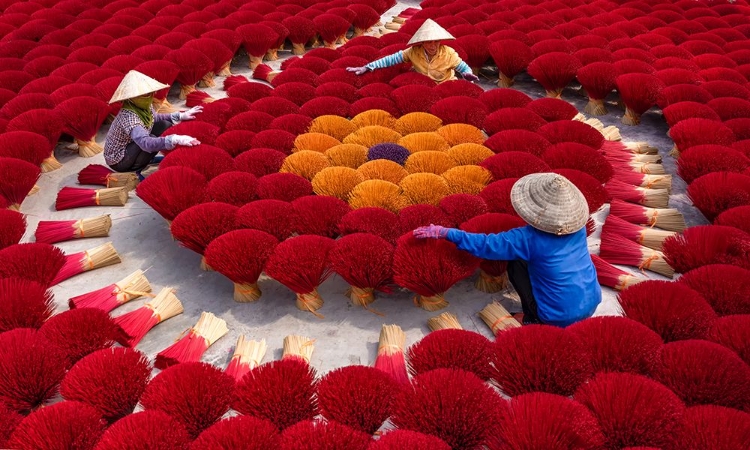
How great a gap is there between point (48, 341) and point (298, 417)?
0.96 meters

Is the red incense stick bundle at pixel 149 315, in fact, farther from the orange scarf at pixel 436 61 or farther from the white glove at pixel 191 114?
the orange scarf at pixel 436 61

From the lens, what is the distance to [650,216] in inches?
125

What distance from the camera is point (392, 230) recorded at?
2668mm

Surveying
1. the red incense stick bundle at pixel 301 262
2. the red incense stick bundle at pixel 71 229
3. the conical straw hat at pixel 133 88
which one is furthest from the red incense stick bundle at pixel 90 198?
the red incense stick bundle at pixel 301 262

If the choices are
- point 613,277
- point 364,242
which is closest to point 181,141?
point 364,242

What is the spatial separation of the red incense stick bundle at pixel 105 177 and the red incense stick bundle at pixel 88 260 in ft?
2.29

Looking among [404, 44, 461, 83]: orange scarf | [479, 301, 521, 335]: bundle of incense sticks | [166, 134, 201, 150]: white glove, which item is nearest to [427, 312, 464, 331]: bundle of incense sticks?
[479, 301, 521, 335]: bundle of incense sticks

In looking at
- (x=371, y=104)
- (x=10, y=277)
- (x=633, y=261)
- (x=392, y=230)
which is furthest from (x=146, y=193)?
(x=633, y=261)

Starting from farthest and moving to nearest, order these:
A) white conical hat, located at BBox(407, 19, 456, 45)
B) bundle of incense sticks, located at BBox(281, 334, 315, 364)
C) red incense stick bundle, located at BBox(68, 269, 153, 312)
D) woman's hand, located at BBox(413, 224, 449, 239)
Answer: white conical hat, located at BBox(407, 19, 456, 45)
red incense stick bundle, located at BBox(68, 269, 153, 312)
woman's hand, located at BBox(413, 224, 449, 239)
bundle of incense sticks, located at BBox(281, 334, 315, 364)

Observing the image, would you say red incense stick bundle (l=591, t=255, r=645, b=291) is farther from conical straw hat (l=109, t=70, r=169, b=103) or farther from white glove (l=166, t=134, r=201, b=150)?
conical straw hat (l=109, t=70, r=169, b=103)

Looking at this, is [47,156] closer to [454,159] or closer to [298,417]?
[454,159]

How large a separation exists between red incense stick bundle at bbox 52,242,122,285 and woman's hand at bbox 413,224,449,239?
1614mm

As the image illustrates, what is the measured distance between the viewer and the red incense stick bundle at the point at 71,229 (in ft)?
10.4

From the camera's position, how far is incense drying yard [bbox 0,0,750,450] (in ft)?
5.95
